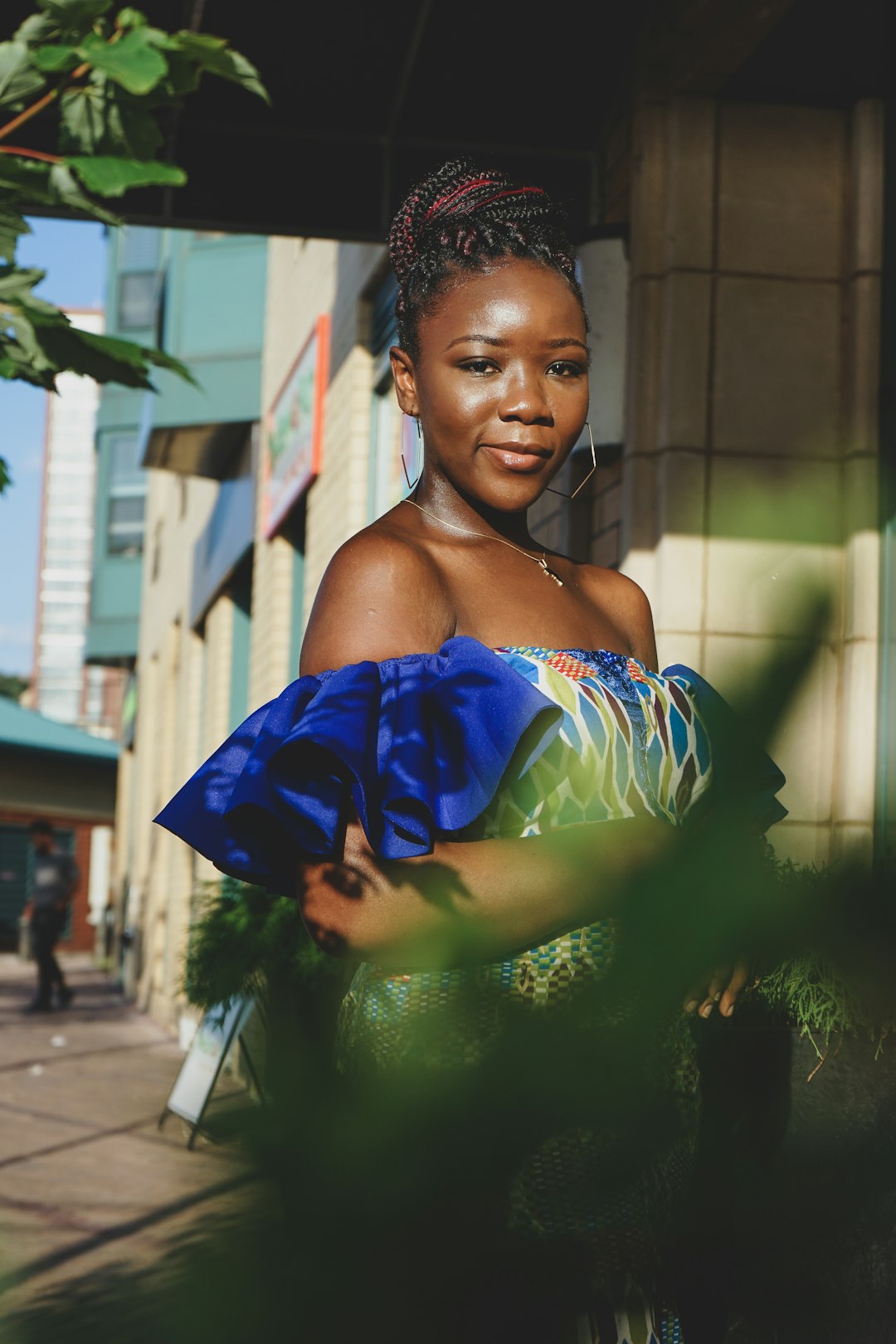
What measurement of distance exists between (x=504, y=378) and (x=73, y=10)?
0.99 m

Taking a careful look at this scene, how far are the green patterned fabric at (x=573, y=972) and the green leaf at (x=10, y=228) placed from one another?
1194 millimetres

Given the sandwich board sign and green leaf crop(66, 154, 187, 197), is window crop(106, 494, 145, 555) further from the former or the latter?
green leaf crop(66, 154, 187, 197)

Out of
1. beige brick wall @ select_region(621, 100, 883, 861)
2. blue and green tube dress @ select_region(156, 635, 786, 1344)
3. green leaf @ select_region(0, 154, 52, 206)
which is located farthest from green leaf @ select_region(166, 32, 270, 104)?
beige brick wall @ select_region(621, 100, 883, 861)

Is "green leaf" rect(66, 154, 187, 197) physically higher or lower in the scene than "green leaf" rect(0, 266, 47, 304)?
higher

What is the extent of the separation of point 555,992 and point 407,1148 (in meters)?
0.09

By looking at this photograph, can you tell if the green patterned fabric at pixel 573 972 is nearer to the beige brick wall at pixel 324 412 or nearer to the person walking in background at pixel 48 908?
the beige brick wall at pixel 324 412

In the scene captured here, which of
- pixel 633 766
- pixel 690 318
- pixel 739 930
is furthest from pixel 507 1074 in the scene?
pixel 690 318

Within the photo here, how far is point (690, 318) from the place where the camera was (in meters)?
4.45

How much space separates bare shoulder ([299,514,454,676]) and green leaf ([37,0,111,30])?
3.44 ft

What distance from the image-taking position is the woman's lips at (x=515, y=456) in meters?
1.41

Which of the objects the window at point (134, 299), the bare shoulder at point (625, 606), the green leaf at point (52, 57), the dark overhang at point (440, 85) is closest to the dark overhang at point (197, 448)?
the dark overhang at point (440, 85)

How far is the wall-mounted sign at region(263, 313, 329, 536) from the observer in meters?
9.55

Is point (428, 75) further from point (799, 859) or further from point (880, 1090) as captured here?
point (799, 859)

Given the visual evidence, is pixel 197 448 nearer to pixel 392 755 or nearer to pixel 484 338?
pixel 484 338
